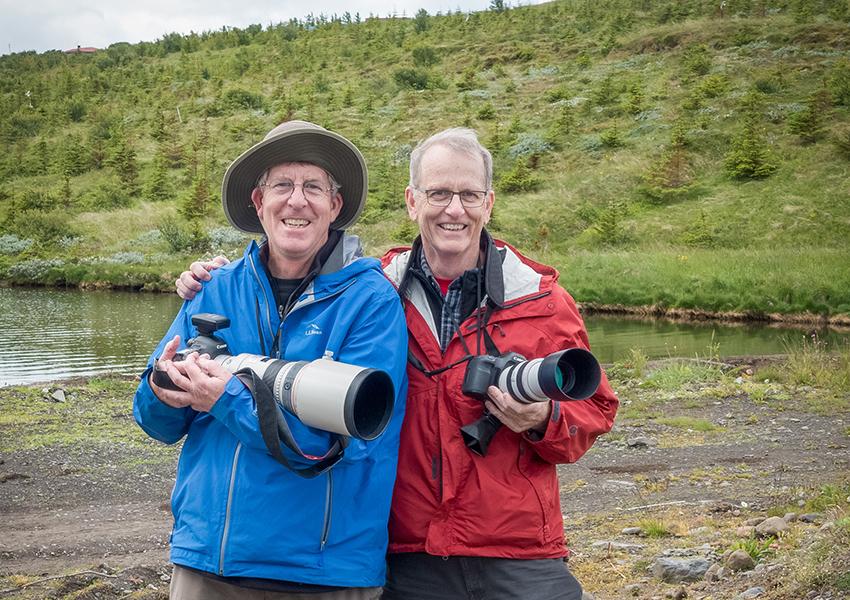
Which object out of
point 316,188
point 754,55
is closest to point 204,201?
point 754,55

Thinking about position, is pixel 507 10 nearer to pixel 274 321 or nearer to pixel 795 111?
pixel 795 111

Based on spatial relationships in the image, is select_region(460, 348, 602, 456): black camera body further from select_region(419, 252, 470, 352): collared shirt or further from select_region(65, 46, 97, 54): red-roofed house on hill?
select_region(65, 46, 97, 54): red-roofed house on hill

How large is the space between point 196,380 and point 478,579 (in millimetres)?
1056

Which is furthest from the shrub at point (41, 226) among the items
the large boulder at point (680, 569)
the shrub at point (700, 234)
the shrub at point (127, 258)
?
the large boulder at point (680, 569)

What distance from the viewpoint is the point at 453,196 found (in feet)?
9.51

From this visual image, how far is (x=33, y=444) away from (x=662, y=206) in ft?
90.4

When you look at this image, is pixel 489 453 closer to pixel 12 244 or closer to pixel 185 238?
pixel 185 238

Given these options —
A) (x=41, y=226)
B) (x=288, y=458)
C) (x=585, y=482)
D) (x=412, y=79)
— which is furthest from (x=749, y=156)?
(x=288, y=458)

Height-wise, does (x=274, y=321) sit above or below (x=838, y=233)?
above

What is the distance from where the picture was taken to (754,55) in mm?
45938

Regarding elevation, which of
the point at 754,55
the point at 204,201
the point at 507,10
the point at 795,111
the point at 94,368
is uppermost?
the point at 507,10

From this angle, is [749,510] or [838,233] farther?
[838,233]

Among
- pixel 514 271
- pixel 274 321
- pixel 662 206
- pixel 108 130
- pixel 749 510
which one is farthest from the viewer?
pixel 108 130

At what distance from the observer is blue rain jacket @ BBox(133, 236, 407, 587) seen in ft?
7.94
